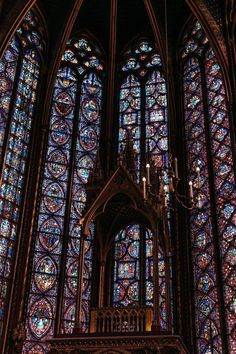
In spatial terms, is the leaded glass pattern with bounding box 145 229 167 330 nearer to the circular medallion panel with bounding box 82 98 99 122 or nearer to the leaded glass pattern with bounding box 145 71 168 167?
the leaded glass pattern with bounding box 145 71 168 167

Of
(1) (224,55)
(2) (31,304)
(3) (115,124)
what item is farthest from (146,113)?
(2) (31,304)

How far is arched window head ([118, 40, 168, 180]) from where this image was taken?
1661 cm

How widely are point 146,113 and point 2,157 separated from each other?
4567 millimetres

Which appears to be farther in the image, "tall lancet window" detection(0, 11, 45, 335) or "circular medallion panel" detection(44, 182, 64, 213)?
"circular medallion panel" detection(44, 182, 64, 213)

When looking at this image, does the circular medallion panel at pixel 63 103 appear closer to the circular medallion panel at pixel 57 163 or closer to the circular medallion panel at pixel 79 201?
the circular medallion panel at pixel 57 163

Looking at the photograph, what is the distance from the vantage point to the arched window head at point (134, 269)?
14.2m

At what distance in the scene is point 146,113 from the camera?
17.3m

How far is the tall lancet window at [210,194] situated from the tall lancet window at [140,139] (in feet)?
2.58

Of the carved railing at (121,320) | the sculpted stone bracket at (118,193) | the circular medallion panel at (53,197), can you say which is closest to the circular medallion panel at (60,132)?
the circular medallion panel at (53,197)

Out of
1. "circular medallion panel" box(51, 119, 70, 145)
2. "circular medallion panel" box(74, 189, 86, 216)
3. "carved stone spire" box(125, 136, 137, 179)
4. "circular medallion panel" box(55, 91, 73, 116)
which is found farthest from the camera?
"circular medallion panel" box(55, 91, 73, 116)

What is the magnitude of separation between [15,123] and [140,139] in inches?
137

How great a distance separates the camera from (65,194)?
1585 cm

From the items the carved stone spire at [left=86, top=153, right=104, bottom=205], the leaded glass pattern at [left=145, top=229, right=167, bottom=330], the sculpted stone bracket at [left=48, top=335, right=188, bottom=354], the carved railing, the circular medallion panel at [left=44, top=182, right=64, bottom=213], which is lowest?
the sculpted stone bracket at [left=48, top=335, right=188, bottom=354]

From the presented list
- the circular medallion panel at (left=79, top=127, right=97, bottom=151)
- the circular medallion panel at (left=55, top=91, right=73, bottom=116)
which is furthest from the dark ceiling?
the circular medallion panel at (left=79, top=127, right=97, bottom=151)
